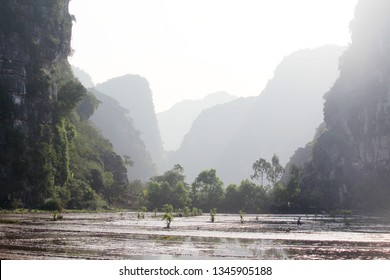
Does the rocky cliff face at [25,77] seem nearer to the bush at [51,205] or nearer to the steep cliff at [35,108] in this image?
the steep cliff at [35,108]

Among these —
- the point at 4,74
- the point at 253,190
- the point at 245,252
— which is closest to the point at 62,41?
the point at 4,74

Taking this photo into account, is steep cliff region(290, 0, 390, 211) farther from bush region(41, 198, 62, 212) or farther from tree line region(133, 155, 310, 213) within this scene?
bush region(41, 198, 62, 212)

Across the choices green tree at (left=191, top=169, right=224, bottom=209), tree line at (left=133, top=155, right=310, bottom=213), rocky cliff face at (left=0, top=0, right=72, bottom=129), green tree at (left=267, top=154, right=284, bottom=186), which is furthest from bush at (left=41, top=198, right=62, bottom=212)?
green tree at (left=267, top=154, right=284, bottom=186)

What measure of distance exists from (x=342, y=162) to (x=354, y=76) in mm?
34515

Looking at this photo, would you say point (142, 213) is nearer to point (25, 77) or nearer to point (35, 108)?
point (35, 108)

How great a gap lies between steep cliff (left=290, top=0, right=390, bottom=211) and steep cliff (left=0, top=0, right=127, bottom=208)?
83433 mm

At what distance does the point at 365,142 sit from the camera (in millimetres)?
186125

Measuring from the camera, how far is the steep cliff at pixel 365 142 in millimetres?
176625

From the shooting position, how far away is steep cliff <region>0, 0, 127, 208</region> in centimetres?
10719

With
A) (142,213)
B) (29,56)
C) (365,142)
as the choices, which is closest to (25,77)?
(29,56)

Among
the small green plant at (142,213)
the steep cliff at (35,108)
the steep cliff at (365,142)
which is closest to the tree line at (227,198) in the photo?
the steep cliff at (365,142)

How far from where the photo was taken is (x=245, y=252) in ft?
87.9
